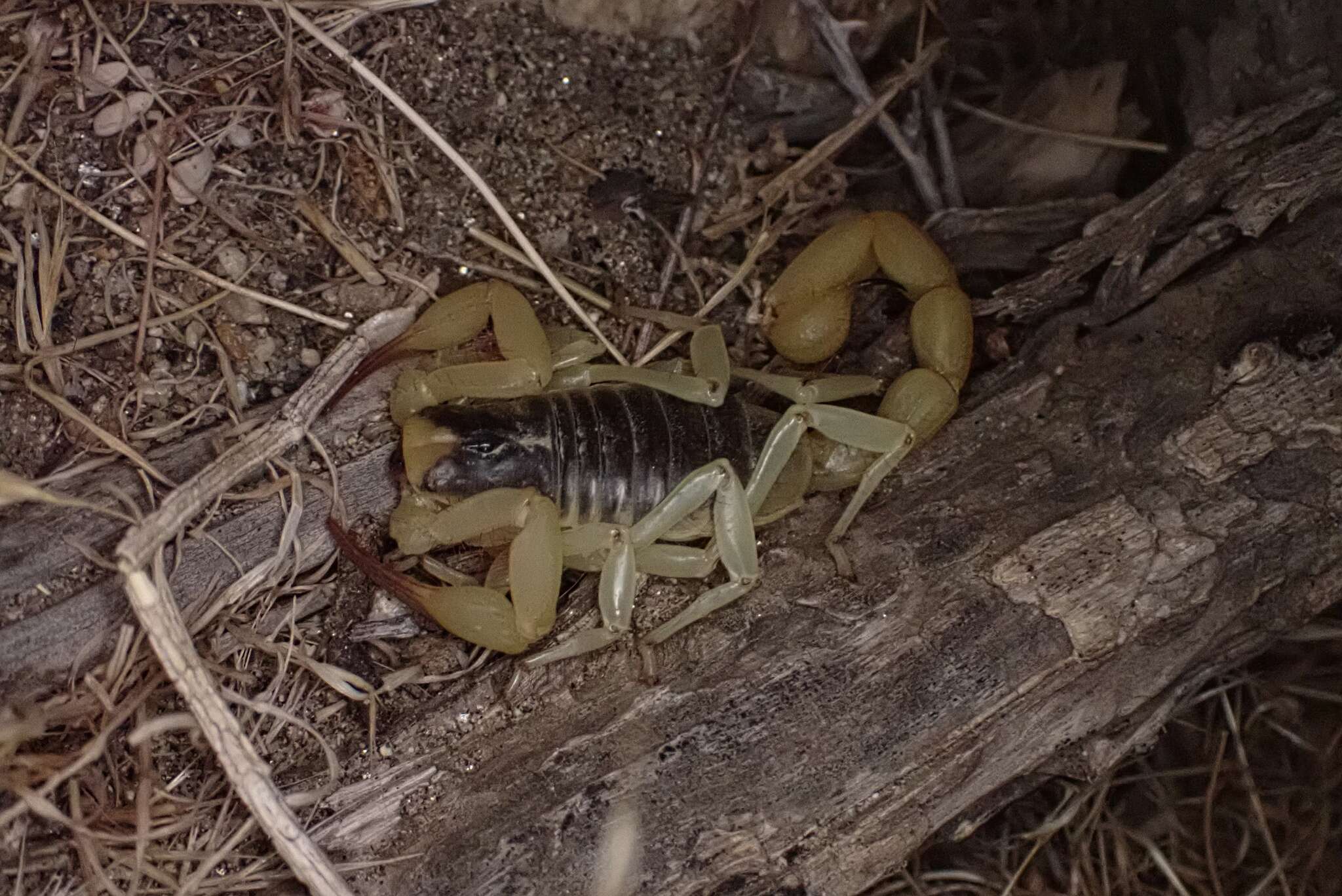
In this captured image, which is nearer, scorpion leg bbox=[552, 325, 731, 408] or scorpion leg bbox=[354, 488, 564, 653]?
scorpion leg bbox=[354, 488, 564, 653]

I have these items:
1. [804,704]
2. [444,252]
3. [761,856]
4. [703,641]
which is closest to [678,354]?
[444,252]

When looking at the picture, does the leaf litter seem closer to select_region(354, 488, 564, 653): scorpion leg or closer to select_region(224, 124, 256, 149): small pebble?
select_region(224, 124, 256, 149): small pebble

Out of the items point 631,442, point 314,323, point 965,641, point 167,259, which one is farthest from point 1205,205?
point 167,259

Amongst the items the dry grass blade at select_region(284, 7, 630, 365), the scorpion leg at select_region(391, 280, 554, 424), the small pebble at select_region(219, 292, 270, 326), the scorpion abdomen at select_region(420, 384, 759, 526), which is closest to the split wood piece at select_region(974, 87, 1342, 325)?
the scorpion abdomen at select_region(420, 384, 759, 526)

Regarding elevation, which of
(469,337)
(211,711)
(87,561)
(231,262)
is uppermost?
(231,262)

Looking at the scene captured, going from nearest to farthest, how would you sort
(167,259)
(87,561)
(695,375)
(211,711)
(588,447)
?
(211,711) → (87,561) → (167,259) → (588,447) → (695,375)

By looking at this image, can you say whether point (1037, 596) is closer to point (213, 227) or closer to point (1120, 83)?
point (1120, 83)

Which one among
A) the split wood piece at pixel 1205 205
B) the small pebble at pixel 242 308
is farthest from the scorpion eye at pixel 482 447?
the split wood piece at pixel 1205 205

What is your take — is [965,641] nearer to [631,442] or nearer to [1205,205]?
[631,442]
